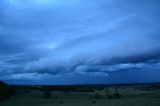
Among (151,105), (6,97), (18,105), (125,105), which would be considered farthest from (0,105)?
(151,105)

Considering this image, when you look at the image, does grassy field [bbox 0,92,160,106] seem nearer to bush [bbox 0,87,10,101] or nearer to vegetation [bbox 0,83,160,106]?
vegetation [bbox 0,83,160,106]

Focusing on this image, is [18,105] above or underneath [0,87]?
underneath

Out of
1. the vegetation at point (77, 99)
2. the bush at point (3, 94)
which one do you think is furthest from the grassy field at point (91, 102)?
the bush at point (3, 94)

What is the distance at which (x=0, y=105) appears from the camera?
58656 millimetres

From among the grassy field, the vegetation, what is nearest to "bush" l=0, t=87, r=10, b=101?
the vegetation

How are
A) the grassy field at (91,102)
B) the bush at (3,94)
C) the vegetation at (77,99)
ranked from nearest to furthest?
1. the grassy field at (91,102)
2. the vegetation at (77,99)
3. the bush at (3,94)

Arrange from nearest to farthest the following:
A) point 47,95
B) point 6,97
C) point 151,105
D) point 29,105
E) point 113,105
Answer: point 151,105
point 113,105
point 29,105
point 6,97
point 47,95

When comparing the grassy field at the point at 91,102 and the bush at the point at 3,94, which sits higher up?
the bush at the point at 3,94

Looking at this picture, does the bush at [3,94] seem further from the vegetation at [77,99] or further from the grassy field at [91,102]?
the grassy field at [91,102]

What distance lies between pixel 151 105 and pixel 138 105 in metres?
2.09

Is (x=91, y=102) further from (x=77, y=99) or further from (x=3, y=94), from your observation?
(x=3, y=94)

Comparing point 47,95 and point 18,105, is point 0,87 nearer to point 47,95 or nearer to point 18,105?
point 47,95

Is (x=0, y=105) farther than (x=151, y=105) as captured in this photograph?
Yes

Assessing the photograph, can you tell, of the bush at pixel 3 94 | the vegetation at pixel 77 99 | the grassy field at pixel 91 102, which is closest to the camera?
the grassy field at pixel 91 102
